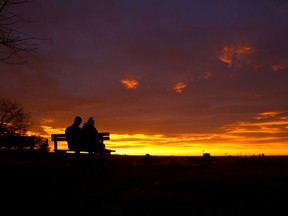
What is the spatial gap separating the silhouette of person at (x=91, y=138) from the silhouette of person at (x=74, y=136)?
1.00 feet

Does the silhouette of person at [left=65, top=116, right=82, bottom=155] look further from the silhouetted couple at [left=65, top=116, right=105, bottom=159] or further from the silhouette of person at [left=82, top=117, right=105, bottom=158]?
the silhouette of person at [left=82, top=117, right=105, bottom=158]

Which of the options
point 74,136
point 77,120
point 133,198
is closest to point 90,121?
point 77,120

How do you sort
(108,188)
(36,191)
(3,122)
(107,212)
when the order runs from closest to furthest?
(107,212) < (36,191) < (108,188) < (3,122)

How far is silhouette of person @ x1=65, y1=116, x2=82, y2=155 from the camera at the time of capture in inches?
600

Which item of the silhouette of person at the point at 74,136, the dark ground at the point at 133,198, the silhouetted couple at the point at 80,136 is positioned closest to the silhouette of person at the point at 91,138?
the silhouetted couple at the point at 80,136

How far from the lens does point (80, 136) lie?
15.3 m

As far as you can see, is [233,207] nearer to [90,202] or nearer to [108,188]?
[90,202]

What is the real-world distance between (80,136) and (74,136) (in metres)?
0.28

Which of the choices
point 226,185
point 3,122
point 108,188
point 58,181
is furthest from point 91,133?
point 3,122

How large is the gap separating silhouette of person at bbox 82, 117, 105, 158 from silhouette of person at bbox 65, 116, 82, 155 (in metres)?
0.31

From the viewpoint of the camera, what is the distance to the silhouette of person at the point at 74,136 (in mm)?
15242

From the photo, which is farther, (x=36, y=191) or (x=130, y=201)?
(x=36, y=191)

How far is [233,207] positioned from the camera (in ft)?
20.7

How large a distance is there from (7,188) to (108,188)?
264 centimetres
